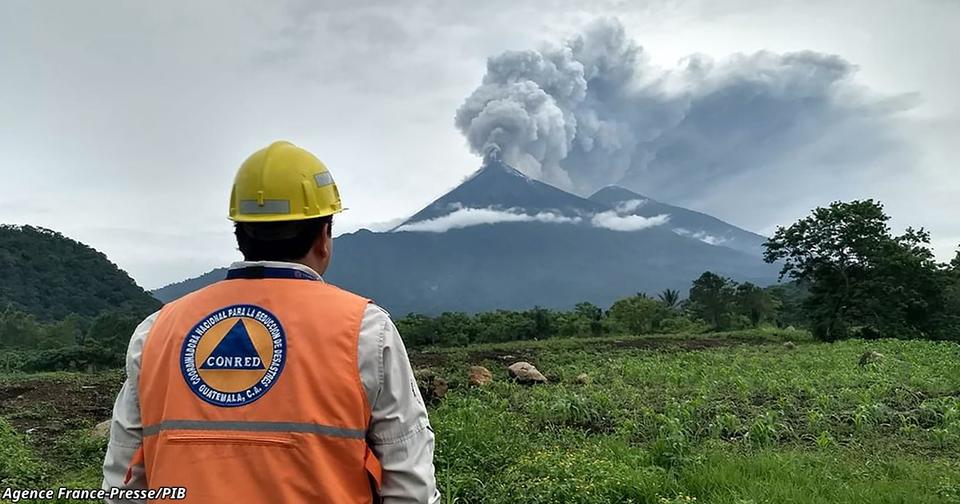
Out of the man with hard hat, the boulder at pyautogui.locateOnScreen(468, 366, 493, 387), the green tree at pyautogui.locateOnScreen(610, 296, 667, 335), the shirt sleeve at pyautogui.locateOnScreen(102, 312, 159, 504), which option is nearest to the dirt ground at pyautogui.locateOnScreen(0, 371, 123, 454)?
the boulder at pyautogui.locateOnScreen(468, 366, 493, 387)

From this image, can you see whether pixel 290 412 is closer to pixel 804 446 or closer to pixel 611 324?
pixel 804 446

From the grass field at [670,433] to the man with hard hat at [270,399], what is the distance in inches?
A: 116

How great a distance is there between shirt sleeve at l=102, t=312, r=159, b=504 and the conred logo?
207 mm

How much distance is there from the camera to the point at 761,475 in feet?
14.9

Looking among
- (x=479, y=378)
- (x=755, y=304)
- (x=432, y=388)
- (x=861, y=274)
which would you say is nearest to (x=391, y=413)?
(x=432, y=388)

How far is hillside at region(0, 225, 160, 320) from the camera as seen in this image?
33.9 m

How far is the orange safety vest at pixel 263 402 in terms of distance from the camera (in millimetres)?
1393

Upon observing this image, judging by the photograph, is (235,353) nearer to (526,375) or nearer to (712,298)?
(526,375)

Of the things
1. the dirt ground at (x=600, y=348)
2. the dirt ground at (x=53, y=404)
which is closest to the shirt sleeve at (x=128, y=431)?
the dirt ground at (x=53, y=404)

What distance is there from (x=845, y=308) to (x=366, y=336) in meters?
25.2

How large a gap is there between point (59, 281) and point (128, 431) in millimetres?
39465

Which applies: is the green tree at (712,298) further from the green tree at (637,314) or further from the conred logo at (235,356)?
the conred logo at (235,356)

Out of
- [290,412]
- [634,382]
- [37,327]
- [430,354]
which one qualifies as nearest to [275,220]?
[290,412]

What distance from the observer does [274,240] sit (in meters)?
1.64
